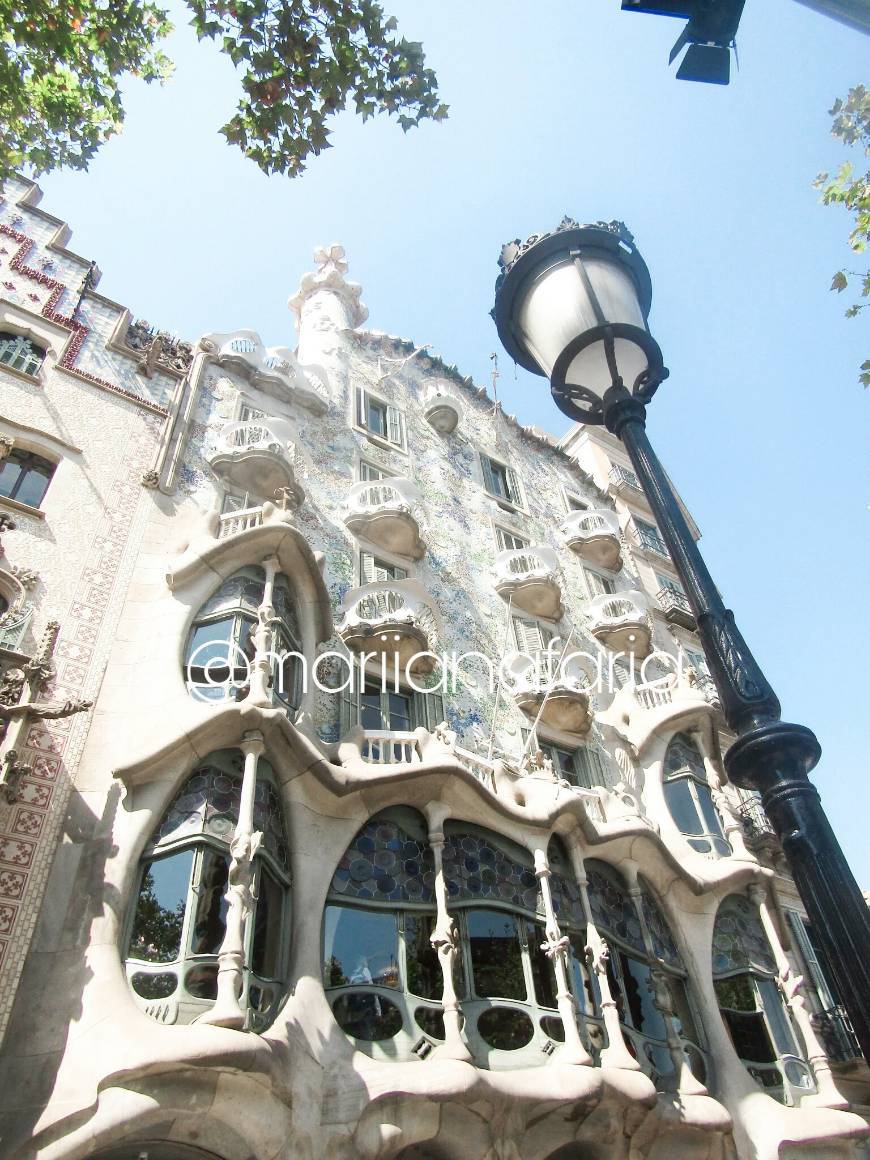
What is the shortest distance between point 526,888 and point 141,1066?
5.64 meters

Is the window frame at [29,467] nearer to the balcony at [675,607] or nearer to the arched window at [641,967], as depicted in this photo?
the arched window at [641,967]

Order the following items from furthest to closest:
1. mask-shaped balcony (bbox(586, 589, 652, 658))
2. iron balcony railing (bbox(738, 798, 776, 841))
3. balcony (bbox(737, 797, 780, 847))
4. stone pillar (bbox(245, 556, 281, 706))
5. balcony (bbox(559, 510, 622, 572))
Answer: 1. balcony (bbox(559, 510, 622, 572))
2. mask-shaped balcony (bbox(586, 589, 652, 658))
3. iron balcony railing (bbox(738, 798, 776, 841))
4. balcony (bbox(737, 797, 780, 847))
5. stone pillar (bbox(245, 556, 281, 706))

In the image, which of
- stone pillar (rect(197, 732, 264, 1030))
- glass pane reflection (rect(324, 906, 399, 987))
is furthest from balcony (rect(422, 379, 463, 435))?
glass pane reflection (rect(324, 906, 399, 987))

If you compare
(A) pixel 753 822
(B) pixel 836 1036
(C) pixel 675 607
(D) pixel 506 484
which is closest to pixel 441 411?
(D) pixel 506 484

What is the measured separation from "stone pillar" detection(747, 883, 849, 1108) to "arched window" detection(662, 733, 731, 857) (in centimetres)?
107

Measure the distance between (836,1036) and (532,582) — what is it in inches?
383

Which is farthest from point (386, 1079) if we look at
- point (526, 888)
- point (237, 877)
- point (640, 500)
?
point (640, 500)

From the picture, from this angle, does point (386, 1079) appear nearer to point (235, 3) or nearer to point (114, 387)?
point (235, 3)

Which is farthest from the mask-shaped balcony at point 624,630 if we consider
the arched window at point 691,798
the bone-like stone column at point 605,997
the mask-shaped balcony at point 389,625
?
the bone-like stone column at point 605,997

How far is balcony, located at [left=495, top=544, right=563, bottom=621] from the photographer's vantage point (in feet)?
60.2

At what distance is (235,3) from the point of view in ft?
24.9

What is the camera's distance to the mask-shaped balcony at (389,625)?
14203 millimetres

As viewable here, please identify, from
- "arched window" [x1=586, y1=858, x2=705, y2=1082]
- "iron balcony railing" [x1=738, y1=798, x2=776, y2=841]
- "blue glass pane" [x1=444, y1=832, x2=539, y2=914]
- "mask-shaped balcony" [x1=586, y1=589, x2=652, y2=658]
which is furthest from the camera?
"mask-shaped balcony" [x1=586, y1=589, x2=652, y2=658]

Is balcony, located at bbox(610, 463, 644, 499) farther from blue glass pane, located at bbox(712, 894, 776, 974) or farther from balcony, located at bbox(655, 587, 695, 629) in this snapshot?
blue glass pane, located at bbox(712, 894, 776, 974)
